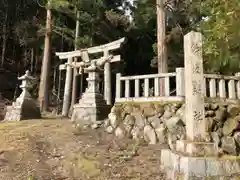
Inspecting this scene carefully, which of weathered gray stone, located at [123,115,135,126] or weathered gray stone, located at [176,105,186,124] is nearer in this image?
weathered gray stone, located at [176,105,186,124]

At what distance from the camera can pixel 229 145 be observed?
7.04 meters

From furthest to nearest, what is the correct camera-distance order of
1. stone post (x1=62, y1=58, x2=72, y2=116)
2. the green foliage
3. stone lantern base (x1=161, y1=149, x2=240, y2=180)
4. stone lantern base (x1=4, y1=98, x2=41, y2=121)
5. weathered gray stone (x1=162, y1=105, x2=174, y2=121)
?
stone post (x1=62, y1=58, x2=72, y2=116), stone lantern base (x1=4, y1=98, x2=41, y2=121), weathered gray stone (x1=162, y1=105, x2=174, y2=121), stone lantern base (x1=161, y1=149, x2=240, y2=180), the green foliage

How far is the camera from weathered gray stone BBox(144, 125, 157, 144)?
7.47 m

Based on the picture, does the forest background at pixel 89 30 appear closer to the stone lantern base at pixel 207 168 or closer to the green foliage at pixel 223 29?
the green foliage at pixel 223 29

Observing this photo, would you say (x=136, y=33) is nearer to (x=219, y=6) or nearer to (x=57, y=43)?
(x=57, y=43)

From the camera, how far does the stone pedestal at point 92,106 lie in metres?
9.14

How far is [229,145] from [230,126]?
1.82ft

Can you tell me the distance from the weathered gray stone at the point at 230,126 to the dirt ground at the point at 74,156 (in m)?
1.83

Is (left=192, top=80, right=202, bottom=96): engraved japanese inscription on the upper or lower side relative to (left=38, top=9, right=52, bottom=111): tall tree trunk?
lower

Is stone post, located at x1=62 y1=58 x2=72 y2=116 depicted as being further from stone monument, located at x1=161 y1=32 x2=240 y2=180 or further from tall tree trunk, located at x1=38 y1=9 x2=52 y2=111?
stone monument, located at x1=161 y1=32 x2=240 y2=180

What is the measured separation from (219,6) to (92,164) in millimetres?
3992

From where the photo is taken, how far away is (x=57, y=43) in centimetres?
1969

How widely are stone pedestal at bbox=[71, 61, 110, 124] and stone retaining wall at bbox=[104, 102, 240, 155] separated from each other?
3.25 ft

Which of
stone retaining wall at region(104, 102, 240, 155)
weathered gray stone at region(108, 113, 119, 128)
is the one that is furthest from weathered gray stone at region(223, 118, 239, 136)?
weathered gray stone at region(108, 113, 119, 128)
